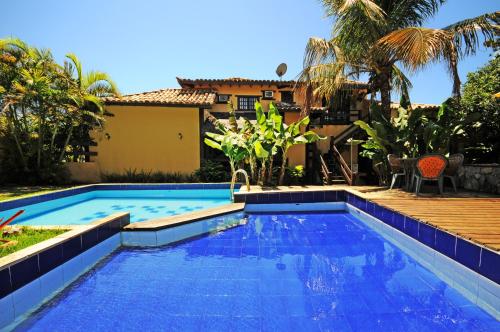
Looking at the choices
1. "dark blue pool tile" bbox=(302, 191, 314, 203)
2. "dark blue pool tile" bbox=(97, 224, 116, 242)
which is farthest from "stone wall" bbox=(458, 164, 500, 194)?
"dark blue pool tile" bbox=(97, 224, 116, 242)

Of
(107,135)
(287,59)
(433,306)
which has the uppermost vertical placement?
(287,59)

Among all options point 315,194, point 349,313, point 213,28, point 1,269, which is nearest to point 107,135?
point 213,28

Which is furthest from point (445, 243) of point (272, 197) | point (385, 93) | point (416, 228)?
point (385, 93)

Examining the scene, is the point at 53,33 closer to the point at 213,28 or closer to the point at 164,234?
the point at 213,28

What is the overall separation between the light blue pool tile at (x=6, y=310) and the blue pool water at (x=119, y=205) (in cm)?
422

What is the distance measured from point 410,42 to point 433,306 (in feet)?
24.0

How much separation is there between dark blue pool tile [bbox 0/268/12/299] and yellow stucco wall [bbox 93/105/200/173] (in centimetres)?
1086

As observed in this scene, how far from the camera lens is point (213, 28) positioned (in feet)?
44.3

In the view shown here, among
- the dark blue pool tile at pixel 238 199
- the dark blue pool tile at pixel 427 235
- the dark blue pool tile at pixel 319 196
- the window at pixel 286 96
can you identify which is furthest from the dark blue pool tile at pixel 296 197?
the window at pixel 286 96

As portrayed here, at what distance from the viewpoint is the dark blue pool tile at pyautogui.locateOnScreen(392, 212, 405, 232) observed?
16.0 feet

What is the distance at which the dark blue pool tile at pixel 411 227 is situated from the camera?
4422 mm

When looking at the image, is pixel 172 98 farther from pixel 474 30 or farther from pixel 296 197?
pixel 474 30

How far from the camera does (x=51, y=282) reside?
3.23m

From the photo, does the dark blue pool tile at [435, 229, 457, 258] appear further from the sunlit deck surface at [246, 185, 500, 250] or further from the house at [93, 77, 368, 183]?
the house at [93, 77, 368, 183]
